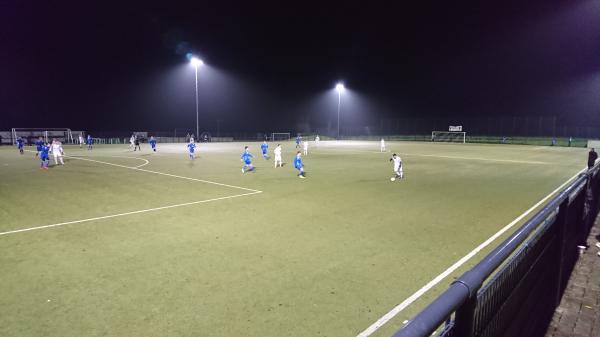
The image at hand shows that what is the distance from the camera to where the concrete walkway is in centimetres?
427

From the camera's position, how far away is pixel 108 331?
172 inches

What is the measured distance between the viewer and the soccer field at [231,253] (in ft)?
15.4

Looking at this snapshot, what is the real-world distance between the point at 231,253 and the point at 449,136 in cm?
7109

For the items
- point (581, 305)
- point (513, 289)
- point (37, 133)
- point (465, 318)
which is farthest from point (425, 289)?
point (37, 133)

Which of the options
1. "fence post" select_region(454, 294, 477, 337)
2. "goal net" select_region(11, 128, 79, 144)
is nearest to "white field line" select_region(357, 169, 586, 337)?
"fence post" select_region(454, 294, 477, 337)

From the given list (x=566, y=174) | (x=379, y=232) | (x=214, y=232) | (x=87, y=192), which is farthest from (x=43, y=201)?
(x=566, y=174)

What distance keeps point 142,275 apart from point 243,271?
68.9 inches

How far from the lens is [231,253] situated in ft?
23.3

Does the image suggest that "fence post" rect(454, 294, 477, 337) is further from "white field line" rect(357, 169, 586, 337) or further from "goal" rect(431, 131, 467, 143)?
"goal" rect(431, 131, 467, 143)

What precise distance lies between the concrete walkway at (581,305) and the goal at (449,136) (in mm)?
66075

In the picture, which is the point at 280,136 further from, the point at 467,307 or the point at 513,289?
the point at 467,307

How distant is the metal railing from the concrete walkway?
119 millimetres

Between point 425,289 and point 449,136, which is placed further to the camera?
point 449,136

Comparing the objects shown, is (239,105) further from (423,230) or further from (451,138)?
(423,230)
